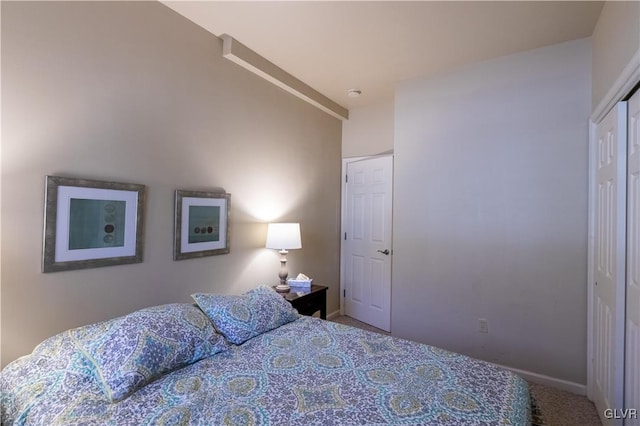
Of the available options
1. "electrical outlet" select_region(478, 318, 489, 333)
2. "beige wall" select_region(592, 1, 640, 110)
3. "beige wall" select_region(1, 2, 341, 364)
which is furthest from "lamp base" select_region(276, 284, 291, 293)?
"beige wall" select_region(592, 1, 640, 110)

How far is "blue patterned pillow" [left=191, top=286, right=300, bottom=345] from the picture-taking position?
175cm

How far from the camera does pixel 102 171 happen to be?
177 centimetres

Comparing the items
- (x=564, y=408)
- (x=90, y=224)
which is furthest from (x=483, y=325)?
(x=90, y=224)

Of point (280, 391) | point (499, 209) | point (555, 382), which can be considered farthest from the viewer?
point (499, 209)

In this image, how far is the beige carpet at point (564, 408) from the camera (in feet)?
6.83

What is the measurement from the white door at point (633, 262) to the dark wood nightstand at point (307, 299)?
2.03m

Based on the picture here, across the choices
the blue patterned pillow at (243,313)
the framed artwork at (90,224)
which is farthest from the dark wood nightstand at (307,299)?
the framed artwork at (90,224)

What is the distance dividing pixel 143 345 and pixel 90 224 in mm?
789

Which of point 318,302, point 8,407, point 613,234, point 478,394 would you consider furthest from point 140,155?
point 613,234

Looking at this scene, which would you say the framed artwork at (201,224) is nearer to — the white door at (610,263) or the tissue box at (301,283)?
the tissue box at (301,283)

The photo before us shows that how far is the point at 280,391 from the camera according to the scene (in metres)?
1.28

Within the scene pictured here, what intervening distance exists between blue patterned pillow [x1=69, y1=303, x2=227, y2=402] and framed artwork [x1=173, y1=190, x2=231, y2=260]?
0.66 metres

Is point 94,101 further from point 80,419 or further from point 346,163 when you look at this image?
point 346,163

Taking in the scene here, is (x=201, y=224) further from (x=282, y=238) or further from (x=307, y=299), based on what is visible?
(x=307, y=299)
